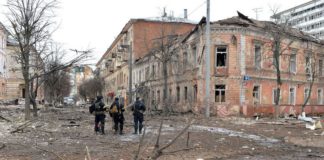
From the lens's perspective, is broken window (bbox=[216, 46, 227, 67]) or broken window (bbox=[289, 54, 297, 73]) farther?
broken window (bbox=[289, 54, 297, 73])

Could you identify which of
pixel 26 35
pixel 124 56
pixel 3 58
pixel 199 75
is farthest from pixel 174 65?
pixel 3 58

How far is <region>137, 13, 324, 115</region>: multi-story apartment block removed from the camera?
32.2 m

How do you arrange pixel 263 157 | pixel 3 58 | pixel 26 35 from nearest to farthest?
pixel 263 157 < pixel 26 35 < pixel 3 58

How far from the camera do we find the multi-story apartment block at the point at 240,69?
105 ft

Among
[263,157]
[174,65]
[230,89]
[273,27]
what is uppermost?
[273,27]

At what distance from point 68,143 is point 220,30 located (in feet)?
66.5

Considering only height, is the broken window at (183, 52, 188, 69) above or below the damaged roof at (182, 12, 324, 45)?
below

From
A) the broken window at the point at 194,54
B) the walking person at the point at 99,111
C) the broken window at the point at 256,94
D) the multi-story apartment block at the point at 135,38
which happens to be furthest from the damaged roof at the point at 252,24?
the walking person at the point at 99,111

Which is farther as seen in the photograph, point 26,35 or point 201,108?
point 201,108

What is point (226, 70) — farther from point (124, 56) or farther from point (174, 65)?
point (124, 56)

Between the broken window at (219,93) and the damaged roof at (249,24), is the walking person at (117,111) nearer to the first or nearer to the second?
the broken window at (219,93)

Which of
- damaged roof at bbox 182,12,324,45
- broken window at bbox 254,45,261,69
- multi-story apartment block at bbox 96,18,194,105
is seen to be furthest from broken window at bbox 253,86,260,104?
multi-story apartment block at bbox 96,18,194,105

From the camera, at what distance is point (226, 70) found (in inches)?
1275

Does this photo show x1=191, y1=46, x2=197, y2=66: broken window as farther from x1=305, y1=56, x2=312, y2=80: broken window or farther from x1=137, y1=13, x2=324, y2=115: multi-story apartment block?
x1=305, y1=56, x2=312, y2=80: broken window
